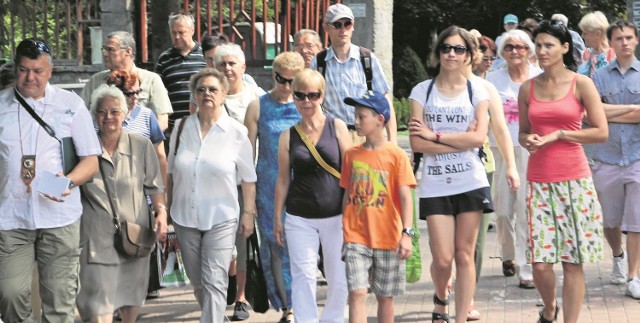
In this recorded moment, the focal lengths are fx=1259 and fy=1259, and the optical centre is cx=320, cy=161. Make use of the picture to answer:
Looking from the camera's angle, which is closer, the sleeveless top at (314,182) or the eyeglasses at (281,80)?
the sleeveless top at (314,182)

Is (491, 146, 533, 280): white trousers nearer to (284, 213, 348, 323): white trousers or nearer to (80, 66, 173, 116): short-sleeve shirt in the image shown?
(284, 213, 348, 323): white trousers

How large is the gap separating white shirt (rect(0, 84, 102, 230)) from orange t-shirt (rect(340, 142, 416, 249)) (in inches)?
64.6

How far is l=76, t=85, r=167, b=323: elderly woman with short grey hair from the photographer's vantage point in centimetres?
731

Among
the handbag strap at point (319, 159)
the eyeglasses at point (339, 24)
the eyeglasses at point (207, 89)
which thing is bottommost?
the handbag strap at point (319, 159)

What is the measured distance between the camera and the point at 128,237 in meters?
7.31

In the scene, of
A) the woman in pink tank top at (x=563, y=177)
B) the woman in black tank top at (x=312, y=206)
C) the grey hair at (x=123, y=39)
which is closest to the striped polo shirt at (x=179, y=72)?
the grey hair at (x=123, y=39)

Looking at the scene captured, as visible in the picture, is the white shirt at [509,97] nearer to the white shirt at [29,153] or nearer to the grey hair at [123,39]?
the grey hair at [123,39]

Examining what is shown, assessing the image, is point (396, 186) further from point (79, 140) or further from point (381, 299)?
point (79, 140)

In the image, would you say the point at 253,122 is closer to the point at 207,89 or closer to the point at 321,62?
the point at 207,89

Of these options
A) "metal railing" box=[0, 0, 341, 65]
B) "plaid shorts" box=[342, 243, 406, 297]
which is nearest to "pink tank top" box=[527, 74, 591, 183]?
"plaid shorts" box=[342, 243, 406, 297]

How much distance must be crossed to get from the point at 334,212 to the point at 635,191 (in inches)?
112

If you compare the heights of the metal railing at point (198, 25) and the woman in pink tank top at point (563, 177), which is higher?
the metal railing at point (198, 25)

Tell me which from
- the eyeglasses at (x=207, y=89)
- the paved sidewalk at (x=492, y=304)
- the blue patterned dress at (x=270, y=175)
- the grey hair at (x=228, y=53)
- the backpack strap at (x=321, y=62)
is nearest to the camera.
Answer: the eyeglasses at (x=207, y=89)

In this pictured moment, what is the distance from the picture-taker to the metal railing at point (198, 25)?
49.7ft
